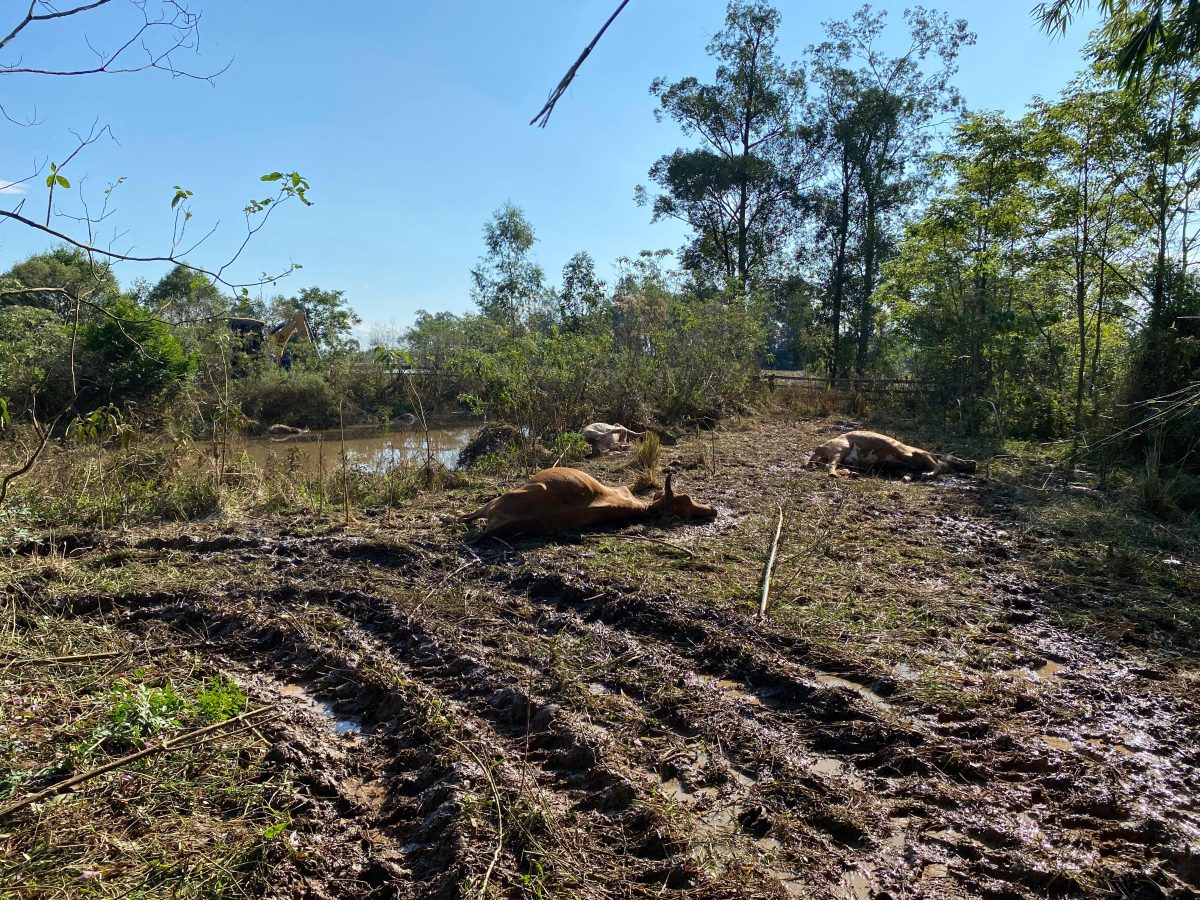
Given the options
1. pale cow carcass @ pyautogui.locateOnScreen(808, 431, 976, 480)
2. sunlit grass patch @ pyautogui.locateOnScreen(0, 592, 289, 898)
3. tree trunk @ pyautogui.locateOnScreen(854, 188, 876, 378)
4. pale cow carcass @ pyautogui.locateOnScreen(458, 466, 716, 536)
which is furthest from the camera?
tree trunk @ pyautogui.locateOnScreen(854, 188, 876, 378)

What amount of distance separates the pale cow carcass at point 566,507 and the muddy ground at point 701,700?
0.22 meters

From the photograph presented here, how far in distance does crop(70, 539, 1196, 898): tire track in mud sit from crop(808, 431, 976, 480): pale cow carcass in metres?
5.77

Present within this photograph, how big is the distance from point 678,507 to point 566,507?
1.08 metres

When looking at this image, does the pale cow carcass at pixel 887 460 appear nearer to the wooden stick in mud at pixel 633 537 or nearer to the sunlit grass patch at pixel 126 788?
the wooden stick in mud at pixel 633 537

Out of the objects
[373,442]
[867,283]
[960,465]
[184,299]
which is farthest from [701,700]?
[184,299]

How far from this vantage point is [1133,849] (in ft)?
7.82

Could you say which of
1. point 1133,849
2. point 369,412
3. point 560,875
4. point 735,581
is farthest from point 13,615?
point 369,412

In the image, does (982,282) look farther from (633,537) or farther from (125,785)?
(125,785)

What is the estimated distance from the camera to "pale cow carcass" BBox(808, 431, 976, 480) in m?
9.23

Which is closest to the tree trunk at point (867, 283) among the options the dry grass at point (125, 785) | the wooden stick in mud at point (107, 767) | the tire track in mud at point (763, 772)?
the tire track in mud at point (763, 772)

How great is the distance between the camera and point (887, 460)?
929 cm

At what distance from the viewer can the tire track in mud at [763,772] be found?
7.61 feet

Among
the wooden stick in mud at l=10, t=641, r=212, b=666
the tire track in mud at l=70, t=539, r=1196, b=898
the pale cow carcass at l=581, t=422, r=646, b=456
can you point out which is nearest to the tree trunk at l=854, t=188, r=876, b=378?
the pale cow carcass at l=581, t=422, r=646, b=456

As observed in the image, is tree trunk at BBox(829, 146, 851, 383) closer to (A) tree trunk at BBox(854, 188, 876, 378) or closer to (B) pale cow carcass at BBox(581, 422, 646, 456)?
(A) tree trunk at BBox(854, 188, 876, 378)
